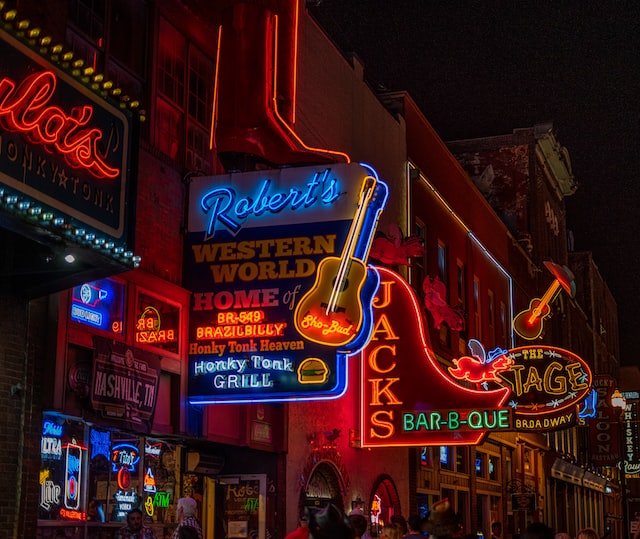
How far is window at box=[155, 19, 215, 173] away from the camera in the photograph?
49.0 feet

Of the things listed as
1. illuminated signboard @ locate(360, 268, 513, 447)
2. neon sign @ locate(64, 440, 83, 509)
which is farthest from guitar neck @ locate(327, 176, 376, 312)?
illuminated signboard @ locate(360, 268, 513, 447)

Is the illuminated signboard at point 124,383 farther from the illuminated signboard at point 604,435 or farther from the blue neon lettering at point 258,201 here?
the illuminated signboard at point 604,435

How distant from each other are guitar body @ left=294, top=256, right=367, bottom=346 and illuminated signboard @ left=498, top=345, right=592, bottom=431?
8932 millimetres

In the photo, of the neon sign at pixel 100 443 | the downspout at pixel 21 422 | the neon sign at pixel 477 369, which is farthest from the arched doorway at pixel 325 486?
the downspout at pixel 21 422

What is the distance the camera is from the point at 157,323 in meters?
14.1

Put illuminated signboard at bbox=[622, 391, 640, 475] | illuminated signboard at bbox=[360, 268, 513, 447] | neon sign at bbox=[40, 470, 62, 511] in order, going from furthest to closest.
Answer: illuminated signboard at bbox=[622, 391, 640, 475]
illuminated signboard at bbox=[360, 268, 513, 447]
neon sign at bbox=[40, 470, 62, 511]

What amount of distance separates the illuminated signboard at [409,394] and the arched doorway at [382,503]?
2.53 meters

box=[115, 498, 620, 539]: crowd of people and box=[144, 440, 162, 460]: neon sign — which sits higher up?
box=[144, 440, 162, 460]: neon sign

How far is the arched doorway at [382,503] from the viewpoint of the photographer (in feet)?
69.8

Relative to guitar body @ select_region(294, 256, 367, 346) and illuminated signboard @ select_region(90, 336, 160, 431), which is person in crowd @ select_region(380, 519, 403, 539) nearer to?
guitar body @ select_region(294, 256, 367, 346)

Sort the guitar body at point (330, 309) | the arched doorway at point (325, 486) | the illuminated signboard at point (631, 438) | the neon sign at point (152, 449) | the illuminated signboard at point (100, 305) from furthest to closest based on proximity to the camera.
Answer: the illuminated signboard at point (631, 438)
the arched doorway at point (325, 486)
the guitar body at point (330, 309)
the neon sign at point (152, 449)
the illuminated signboard at point (100, 305)

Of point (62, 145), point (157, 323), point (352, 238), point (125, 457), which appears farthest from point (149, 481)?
A: point (62, 145)

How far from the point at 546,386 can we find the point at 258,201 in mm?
11393

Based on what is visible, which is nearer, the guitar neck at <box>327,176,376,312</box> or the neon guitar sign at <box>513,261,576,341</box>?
the guitar neck at <box>327,176,376,312</box>
